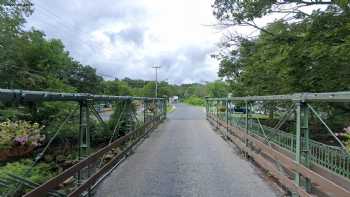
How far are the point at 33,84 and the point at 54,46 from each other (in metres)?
4.17

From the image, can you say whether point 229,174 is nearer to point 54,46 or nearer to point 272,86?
point 272,86

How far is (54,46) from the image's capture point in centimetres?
1705

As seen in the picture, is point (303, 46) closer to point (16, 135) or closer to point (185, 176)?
point (185, 176)

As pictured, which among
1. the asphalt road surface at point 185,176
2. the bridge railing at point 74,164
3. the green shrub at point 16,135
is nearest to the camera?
the bridge railing at point 74,164

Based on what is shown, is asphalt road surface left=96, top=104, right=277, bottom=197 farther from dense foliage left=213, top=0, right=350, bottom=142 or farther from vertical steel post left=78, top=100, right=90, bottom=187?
dense foliage left=213, top=0, right=350, bottom=142

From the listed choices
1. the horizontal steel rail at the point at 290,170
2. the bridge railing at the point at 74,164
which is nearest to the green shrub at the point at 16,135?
the bridge railing at the point at 74,164

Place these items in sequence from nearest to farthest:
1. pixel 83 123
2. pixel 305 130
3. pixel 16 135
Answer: pixel 305 130 → pixel 83 123 → pixel 16 135

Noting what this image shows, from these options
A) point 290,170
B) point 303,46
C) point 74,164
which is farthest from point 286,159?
point 303,46

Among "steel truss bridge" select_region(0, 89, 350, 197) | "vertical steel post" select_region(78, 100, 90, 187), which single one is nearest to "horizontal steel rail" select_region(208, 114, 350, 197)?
"steel truss bridge" select_region(0, 89, 350, 197)

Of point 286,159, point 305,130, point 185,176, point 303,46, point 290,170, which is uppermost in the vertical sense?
point 303,46

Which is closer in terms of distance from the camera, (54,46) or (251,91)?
(251,91)

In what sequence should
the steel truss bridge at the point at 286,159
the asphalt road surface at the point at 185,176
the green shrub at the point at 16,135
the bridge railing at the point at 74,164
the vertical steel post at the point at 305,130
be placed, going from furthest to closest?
the green shrub at the point at 16,135
the asphalt road surface at the point at 185,176
the vertical steel post at the point at 305,130
the steel truss bridge at the point at 286,159
the bridge railing at the point at 74,164

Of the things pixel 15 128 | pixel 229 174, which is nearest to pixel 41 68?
pixel 15 128

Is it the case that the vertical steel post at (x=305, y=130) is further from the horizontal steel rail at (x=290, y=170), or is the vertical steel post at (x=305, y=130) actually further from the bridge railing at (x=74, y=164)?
the bridge railing at (x=74, y=164)
